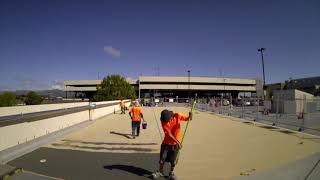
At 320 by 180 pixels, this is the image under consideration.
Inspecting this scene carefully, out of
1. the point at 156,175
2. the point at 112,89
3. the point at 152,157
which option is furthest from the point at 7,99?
the point at 156,175

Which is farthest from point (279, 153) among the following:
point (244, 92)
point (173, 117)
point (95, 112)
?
point (244, 92)

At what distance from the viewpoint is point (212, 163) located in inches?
346

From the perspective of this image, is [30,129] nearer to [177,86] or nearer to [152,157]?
[152,157]

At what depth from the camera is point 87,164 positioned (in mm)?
8516

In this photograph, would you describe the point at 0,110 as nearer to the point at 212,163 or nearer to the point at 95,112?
the point at 95,112

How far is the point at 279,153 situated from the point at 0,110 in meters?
23.7

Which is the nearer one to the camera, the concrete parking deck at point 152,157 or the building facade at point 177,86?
the concrete parking deck at point 152,157

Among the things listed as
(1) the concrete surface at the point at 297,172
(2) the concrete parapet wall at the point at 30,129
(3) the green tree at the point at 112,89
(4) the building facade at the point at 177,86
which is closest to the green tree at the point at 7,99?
(2) the concrete parapet wall at the point at 30,129

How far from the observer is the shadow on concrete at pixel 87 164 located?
736 cm

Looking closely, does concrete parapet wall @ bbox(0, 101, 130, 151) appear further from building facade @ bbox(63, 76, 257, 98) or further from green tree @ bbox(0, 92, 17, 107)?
building facade @ bbox(63, 76, 257, 98)

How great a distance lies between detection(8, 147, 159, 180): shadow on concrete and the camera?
Result: 7364mm

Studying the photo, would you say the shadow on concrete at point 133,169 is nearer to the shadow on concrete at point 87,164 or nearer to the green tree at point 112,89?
the shadow on concrete at point 87,164

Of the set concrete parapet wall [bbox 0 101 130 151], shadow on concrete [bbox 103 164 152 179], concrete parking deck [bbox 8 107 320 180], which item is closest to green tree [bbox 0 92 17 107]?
concrete parapet wall [bbox 0 101 130 151]

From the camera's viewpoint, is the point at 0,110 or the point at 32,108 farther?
the point at 32,108
